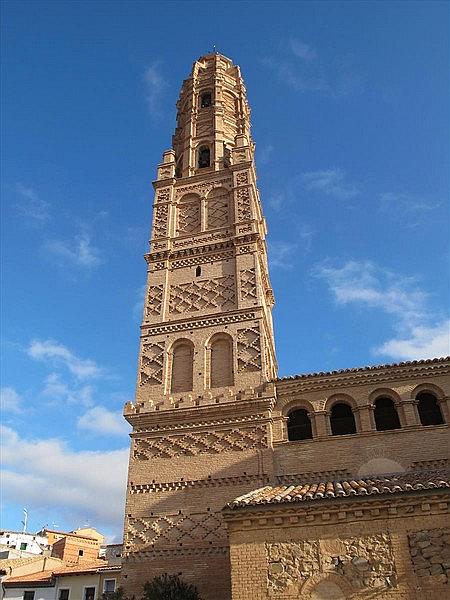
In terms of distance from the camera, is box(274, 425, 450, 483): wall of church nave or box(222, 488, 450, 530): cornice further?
box(274, 425, 450, 483): wall of church nave

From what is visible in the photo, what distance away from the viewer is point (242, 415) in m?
17.5

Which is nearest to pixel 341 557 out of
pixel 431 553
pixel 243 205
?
pixel 431 553

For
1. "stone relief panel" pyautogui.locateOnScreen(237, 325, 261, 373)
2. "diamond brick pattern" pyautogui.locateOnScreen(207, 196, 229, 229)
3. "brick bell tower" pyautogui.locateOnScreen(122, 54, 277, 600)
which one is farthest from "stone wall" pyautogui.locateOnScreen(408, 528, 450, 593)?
"diamond brick pattern" pyautogui.locateOnScreen(207, 196, 229, 229)

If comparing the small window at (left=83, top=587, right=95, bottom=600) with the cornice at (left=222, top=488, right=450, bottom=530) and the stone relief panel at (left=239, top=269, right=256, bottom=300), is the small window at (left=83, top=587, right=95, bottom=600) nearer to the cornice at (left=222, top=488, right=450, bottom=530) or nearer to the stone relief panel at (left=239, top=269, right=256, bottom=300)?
the stone relief panel at (left=239, top=269, right=256, bottom=300)

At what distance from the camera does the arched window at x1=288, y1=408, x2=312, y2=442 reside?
57.0 ft

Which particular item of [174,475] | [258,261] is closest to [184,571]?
[174,475]

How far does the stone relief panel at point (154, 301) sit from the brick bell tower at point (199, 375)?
0.05 meters

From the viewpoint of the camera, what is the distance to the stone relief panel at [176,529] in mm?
15492

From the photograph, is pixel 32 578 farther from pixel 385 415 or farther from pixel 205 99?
pixel 205 99

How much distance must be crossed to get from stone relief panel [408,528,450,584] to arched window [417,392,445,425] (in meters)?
6.57

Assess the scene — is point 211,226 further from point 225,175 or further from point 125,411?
point 125,411

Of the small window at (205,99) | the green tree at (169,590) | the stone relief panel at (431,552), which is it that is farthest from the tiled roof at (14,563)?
the small window at (205,99)

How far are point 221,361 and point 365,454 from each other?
19.6ft

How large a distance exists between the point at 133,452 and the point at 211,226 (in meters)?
10.5
